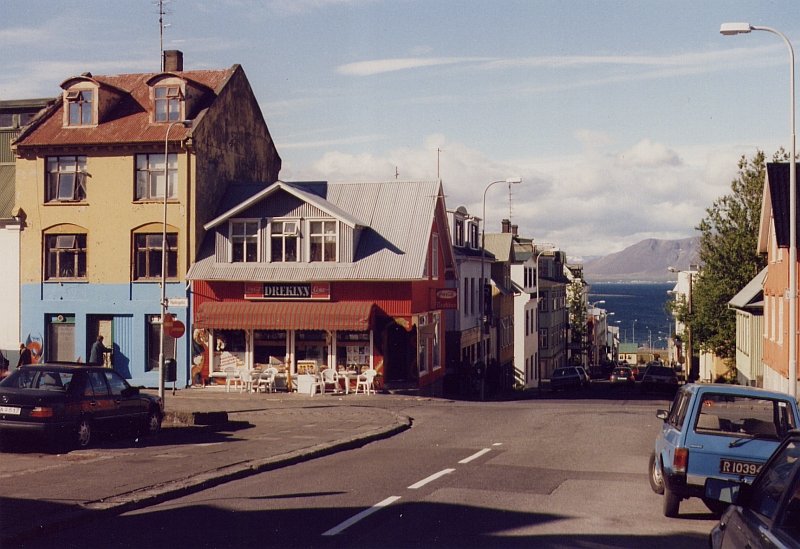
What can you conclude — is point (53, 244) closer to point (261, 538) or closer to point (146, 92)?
point (146, 92)

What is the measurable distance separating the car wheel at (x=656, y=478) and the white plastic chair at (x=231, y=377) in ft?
83.1

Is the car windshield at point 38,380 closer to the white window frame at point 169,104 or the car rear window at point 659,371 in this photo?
the white window frame at point 169,104

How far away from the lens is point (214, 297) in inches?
1489

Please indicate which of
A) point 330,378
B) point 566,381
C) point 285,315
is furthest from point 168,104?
point 566,381

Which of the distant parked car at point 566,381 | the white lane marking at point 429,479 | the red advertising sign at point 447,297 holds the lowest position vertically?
the distant parked car at point 566,381

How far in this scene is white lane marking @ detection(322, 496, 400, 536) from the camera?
9.81 metres

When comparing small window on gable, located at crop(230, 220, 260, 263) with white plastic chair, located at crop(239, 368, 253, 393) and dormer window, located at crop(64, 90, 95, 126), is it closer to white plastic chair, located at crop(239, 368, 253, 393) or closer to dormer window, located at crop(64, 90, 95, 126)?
white plastic chair, located at crop(239, 368, 253, 393)

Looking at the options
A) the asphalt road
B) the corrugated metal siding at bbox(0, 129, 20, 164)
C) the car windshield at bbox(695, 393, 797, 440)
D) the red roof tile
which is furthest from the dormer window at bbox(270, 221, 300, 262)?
the car windshield at bbox(695, 393, 797, 440)

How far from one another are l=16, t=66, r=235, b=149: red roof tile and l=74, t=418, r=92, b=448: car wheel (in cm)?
2143

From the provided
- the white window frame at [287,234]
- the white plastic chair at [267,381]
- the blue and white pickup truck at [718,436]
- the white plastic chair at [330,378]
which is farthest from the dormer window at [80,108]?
the blue and white pickup truck at [718,436]

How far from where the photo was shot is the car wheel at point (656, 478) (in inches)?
492

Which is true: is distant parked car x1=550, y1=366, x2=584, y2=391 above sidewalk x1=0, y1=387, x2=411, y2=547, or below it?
below

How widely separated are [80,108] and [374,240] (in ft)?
42.6

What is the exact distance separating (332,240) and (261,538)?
27595 mm
